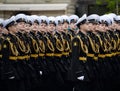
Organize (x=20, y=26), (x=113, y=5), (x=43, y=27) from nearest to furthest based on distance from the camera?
1. (x=20, y=26)
2. (x=43, y=27)
3. (x=113, y=5)

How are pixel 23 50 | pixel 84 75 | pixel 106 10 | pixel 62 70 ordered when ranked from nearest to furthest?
1. pixel 84 75
2. pixel 23 50
3. pixel 62 70
4. pixel 106 10

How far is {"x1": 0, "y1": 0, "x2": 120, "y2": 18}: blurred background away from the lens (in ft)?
86.1

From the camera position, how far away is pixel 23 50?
394 inches

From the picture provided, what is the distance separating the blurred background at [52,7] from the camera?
26.2 m

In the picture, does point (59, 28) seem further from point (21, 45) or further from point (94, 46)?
point (94, 46)

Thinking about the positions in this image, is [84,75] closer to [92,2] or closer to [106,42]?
[106,42]

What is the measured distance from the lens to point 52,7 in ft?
86.5

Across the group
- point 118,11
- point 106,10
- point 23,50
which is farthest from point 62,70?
point 106,10

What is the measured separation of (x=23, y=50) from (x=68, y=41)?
1.29 meters

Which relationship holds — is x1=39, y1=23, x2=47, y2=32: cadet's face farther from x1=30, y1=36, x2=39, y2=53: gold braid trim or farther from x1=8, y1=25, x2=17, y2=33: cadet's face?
x1=8, y1=25, x2=17, y2=33: cadet's face

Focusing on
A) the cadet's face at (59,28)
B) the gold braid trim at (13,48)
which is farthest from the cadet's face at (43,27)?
the gold braid trim at (13,48)

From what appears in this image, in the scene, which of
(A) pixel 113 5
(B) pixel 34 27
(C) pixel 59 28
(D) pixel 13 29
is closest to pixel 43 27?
(B) pixel 34 27

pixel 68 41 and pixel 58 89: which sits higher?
pixel 68 41

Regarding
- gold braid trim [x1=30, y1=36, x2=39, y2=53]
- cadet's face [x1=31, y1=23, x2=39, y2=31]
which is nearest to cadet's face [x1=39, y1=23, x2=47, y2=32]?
cadet's face [x1=31, y1=23, x2=39, y2=31]
